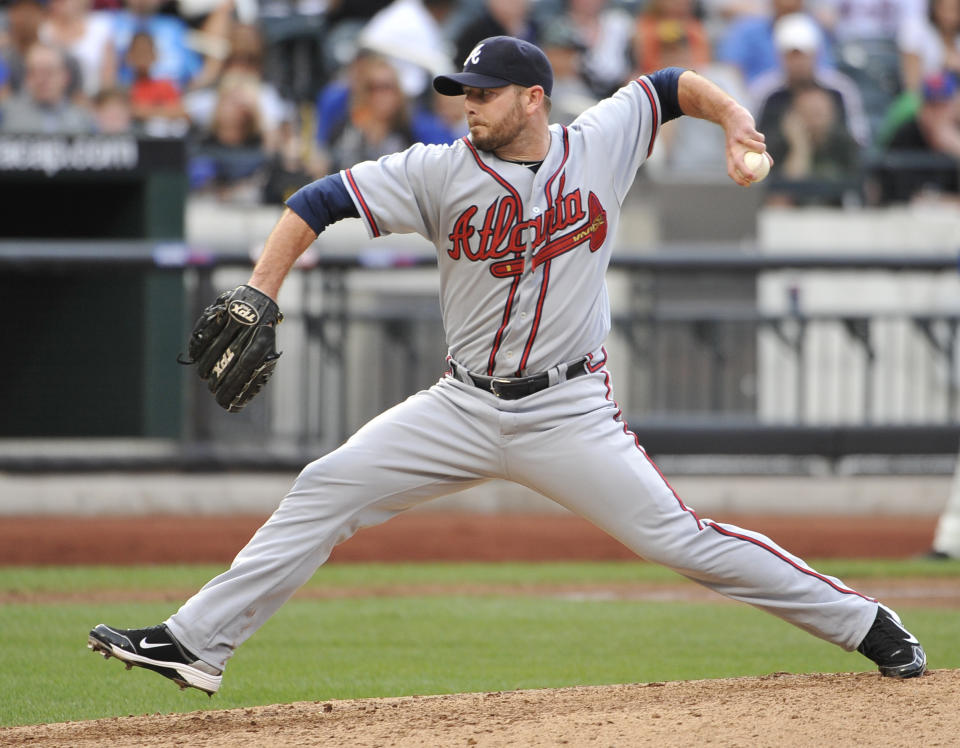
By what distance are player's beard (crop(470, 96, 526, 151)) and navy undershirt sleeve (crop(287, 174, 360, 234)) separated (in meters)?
0.41

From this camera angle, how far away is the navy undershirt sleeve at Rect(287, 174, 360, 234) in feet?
13.6

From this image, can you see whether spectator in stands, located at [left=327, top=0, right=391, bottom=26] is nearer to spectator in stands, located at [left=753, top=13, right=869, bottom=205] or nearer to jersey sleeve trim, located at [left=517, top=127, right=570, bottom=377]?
spectator in stands, located at [left=753, top=13, right=869, bottom=205]

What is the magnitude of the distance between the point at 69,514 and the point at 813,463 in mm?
4460

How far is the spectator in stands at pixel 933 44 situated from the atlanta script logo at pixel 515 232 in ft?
31.0

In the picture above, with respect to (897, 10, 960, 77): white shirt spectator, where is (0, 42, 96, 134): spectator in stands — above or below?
below

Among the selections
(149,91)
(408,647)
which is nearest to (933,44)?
(149,91)

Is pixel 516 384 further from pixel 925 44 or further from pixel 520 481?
pixel 925 44

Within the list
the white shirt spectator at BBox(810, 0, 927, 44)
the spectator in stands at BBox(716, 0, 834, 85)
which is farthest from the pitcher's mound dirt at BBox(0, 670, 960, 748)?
the white shirt spectator at BBox(810, 0, 927, 44)

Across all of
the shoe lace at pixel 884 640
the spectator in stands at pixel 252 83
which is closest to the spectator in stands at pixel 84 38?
the spectator in stands at pixel 252 83

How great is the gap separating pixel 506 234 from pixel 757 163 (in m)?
0.71

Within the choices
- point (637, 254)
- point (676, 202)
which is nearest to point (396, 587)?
point (637, 254)

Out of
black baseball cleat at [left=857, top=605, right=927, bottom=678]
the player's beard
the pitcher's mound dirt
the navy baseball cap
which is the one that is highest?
the navy baseball cap

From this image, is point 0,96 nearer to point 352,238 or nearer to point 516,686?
point 352,238

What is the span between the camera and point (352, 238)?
Result: 34.4ft
